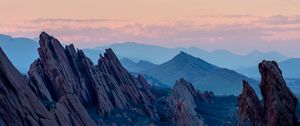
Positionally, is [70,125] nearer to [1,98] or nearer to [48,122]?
[48,122]

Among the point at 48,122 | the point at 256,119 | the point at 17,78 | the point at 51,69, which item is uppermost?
the point at 51,69

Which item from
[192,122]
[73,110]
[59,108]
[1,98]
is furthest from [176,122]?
[1,98]

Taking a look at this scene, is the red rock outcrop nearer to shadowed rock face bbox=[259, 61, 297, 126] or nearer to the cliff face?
the cliff face

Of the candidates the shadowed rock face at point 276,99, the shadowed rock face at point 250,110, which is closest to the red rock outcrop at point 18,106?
the shadowed rock face at point 250,110

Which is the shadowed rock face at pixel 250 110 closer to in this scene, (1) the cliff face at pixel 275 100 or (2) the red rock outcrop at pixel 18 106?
(1) the cliff face at pixel 275 100

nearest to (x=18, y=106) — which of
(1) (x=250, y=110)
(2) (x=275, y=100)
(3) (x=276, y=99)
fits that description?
(1) (x=250, y=110)

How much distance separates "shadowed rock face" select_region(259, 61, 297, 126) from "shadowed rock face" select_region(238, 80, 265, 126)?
5.38 m

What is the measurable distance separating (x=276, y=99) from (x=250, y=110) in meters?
13.6

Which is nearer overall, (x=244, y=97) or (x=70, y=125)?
(x=244, y=97)

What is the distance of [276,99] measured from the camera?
75.8 meters

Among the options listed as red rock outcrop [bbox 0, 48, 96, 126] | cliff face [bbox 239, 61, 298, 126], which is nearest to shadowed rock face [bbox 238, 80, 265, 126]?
cliff face [bbox 239, 61, 298, 126]

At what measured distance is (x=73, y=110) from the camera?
131 m

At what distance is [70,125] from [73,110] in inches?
618

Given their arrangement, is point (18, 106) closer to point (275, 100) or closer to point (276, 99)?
point (275, 100)
